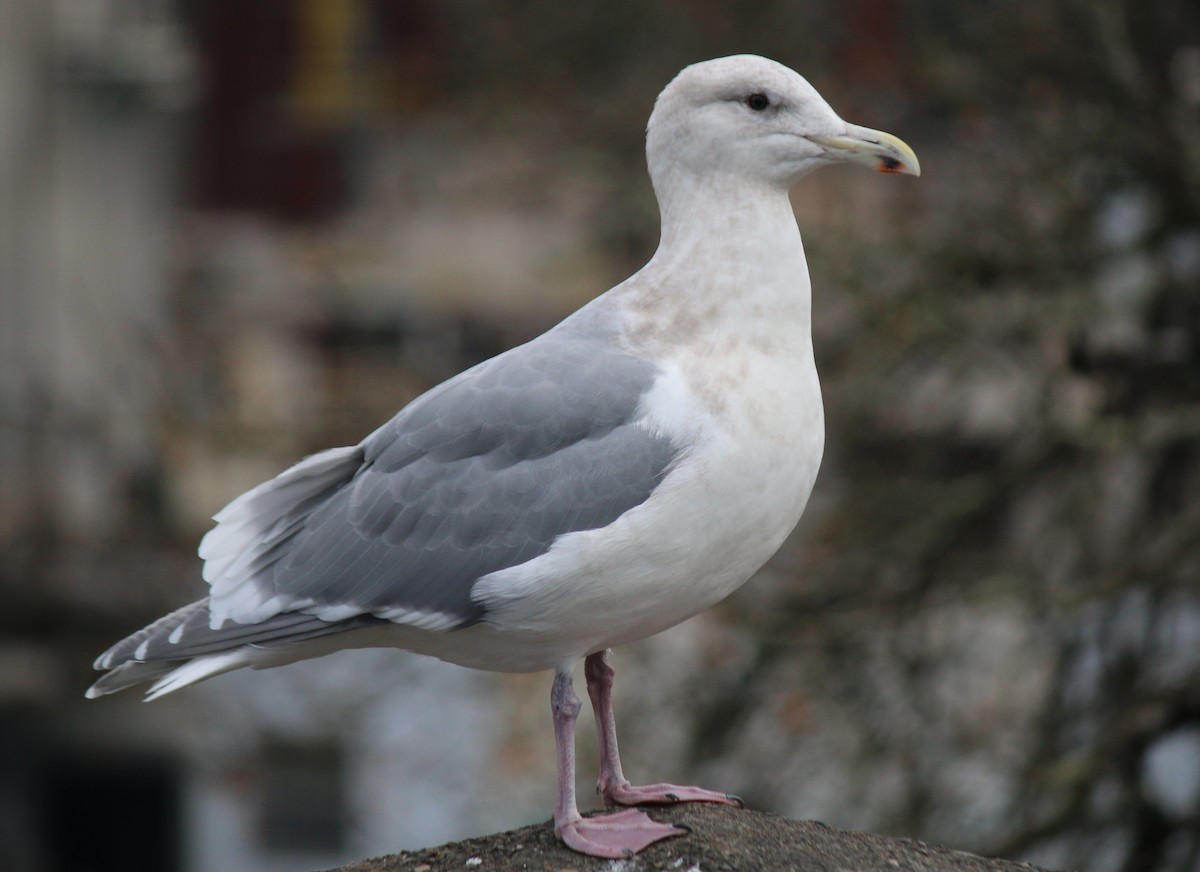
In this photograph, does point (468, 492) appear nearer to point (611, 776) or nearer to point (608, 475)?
point (608, 475)

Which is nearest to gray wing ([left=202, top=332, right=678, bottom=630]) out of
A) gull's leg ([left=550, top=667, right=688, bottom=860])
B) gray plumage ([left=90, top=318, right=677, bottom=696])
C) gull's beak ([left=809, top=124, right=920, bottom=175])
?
gray plumage ([left=90, top=318, right=677, bottom=696])

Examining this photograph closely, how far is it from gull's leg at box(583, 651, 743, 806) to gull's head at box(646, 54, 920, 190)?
1118 mm

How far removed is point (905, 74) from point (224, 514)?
533 centimetres

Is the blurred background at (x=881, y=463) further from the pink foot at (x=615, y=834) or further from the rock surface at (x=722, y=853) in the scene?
the pink foot at (x=615, y=834)

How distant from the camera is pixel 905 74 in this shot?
8.20m

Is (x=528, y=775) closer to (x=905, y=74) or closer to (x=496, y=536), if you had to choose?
(x=905, y=74)

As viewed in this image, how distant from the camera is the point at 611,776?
3793 mm

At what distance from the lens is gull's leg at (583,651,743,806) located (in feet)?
12.4

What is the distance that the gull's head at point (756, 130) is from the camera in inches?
139

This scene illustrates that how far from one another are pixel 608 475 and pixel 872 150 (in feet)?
2.84

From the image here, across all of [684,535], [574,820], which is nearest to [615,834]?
[574,820]

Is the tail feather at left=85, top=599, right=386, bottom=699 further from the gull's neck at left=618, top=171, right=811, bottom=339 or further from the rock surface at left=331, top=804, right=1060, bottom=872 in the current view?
the gull's neck at left=618, top=171, right=811, bottom=339

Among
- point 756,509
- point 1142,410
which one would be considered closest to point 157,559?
point 1142,410

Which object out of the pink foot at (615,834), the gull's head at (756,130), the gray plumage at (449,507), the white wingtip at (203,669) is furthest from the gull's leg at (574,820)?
the gull's head at (756,130)
